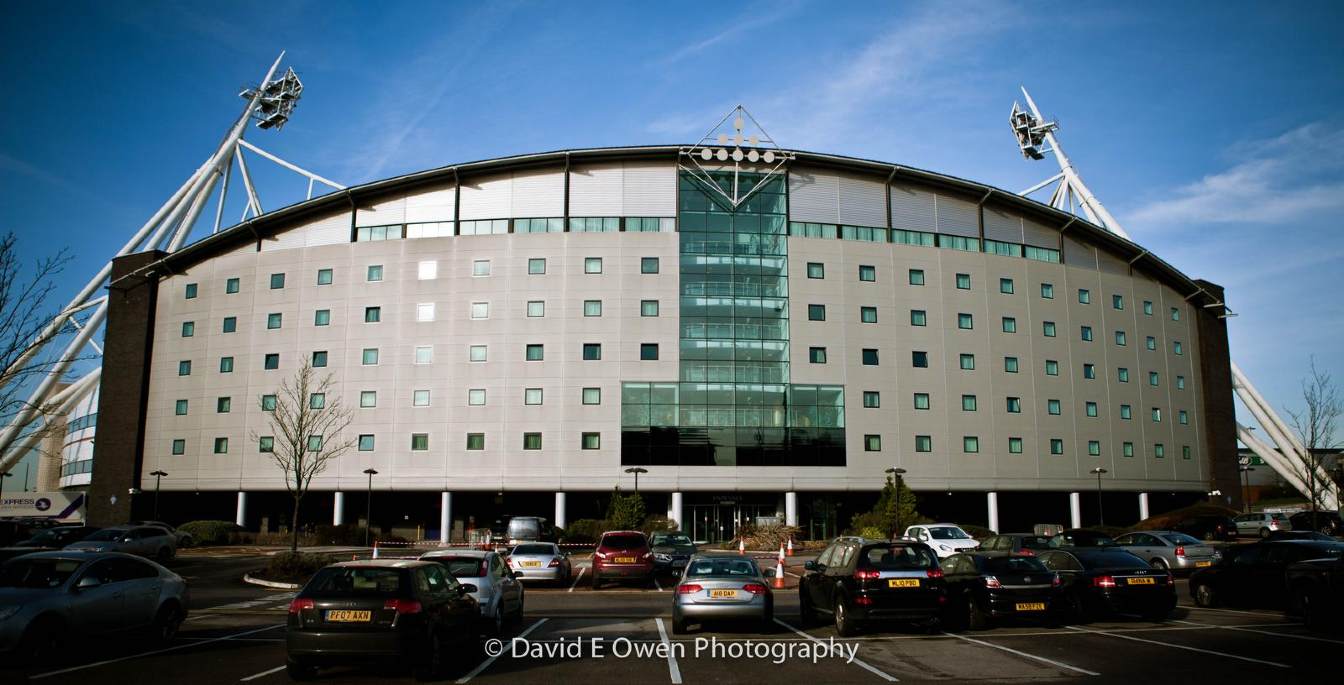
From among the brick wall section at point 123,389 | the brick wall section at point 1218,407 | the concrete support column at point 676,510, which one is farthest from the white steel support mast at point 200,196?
the brick wall section at point 1218,407

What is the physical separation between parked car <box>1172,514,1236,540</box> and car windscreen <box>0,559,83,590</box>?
48.4 m

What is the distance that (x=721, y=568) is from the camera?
15.6 m

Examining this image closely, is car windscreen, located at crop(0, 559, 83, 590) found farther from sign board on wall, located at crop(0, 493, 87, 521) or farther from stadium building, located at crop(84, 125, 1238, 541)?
sign board on wall, located at crop(0, 493, 87, 521)

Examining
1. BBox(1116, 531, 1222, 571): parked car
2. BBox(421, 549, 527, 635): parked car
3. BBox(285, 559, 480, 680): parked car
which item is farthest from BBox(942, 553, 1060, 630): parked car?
BBox(1116, 531, 1222, 571): parked car

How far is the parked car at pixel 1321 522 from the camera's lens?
147 feet

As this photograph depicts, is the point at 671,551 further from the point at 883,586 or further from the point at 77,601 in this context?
the point at 77,601

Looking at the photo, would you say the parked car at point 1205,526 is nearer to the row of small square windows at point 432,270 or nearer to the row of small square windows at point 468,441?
the row of small square windows at point 468,441

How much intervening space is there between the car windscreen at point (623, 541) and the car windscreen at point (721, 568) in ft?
34.1

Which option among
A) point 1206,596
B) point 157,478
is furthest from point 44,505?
point 1206,596

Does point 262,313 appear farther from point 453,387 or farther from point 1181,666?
point 1181,666

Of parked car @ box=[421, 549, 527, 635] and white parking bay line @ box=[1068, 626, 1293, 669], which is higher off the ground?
parked car @ box=[421, 549, 527, 635]

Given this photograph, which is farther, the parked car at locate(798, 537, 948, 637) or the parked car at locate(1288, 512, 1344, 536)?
the parked car at locate(1288, 512, 1344, 536)

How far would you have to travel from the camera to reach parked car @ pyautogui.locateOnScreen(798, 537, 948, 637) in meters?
14.7

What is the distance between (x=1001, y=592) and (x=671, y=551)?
15.8 m
